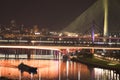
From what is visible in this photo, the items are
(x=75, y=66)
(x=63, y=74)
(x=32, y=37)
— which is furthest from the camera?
(x=32, y=37)

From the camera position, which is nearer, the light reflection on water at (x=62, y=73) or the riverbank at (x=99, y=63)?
the light reflection on water at (x=62, y=73)

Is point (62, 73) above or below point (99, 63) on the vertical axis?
below

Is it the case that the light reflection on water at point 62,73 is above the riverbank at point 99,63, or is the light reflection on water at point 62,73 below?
below

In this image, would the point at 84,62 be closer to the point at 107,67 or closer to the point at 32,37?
the point at 107,67

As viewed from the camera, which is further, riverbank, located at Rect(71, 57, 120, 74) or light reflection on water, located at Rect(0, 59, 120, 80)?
Result: riverbank, located at Rect(71, 57, 120, 74)

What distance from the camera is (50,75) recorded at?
84.7ft

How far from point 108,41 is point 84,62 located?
4.41 m

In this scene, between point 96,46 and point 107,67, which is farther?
point 96,46

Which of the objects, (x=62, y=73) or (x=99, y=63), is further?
(x=99, y=63)

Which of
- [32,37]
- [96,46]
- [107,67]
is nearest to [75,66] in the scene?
[96,46]

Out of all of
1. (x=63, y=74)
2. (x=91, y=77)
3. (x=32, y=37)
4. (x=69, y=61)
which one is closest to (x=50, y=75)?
(x=63, y=74)

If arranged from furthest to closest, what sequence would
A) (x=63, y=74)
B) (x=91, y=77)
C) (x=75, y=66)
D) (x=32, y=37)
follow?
(x=32, y=37) < (x=75, y=66) < (x=63, y=74) < (x=91, y=77)

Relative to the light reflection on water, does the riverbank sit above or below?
above

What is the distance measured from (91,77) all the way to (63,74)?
2.44 meters
